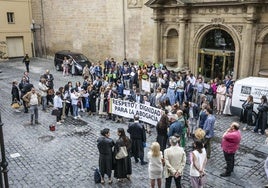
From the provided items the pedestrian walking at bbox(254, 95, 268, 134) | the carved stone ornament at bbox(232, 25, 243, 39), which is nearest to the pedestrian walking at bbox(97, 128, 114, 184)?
the pedestrian walking at bbox(254, 95, 268, 134)

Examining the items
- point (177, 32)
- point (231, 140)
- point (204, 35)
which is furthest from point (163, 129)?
point (177, 32)

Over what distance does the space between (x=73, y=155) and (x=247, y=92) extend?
7.92 meters

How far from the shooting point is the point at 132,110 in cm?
1280

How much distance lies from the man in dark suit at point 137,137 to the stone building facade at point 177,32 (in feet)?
35.7

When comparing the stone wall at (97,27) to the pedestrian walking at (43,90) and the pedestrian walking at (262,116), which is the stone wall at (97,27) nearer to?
the pedestrian walking at (43,90)

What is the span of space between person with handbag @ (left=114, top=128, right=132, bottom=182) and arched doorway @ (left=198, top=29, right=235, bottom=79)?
1284 centimetres

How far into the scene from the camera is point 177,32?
21562 millimetres

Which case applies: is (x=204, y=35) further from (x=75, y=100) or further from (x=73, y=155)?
(x=73, y=155)

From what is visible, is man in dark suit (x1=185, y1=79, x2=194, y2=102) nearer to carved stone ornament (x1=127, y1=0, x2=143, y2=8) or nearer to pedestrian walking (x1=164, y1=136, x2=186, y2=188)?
pedestrian walking (x1=164, y1=136, x2=186, y2=188)

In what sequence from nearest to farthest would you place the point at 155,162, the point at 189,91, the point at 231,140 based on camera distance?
the point at 155,162 → the point at 231,140 → the point at 189,91

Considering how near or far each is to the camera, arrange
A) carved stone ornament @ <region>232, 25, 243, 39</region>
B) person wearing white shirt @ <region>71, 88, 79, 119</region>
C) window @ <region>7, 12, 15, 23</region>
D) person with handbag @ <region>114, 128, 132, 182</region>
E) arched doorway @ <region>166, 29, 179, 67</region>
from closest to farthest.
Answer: person with handbag @ <region>114, 128, 132, 182</region> → person wearing white shirt @ <region>71, 88, 79, 119</region> → carved stone ornament @ <region>232, 25, 243, 39</region> → arched doorway @ <region>166, 29, 179, 67</region> → window @ <region>7, 12, 15, 23</region>

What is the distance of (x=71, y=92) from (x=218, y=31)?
10.8 m

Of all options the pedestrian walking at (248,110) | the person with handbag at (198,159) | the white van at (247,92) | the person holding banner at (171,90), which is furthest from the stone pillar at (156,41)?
Answer: the person with handbag at (198,159)

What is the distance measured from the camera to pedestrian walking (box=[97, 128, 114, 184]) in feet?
25.9
